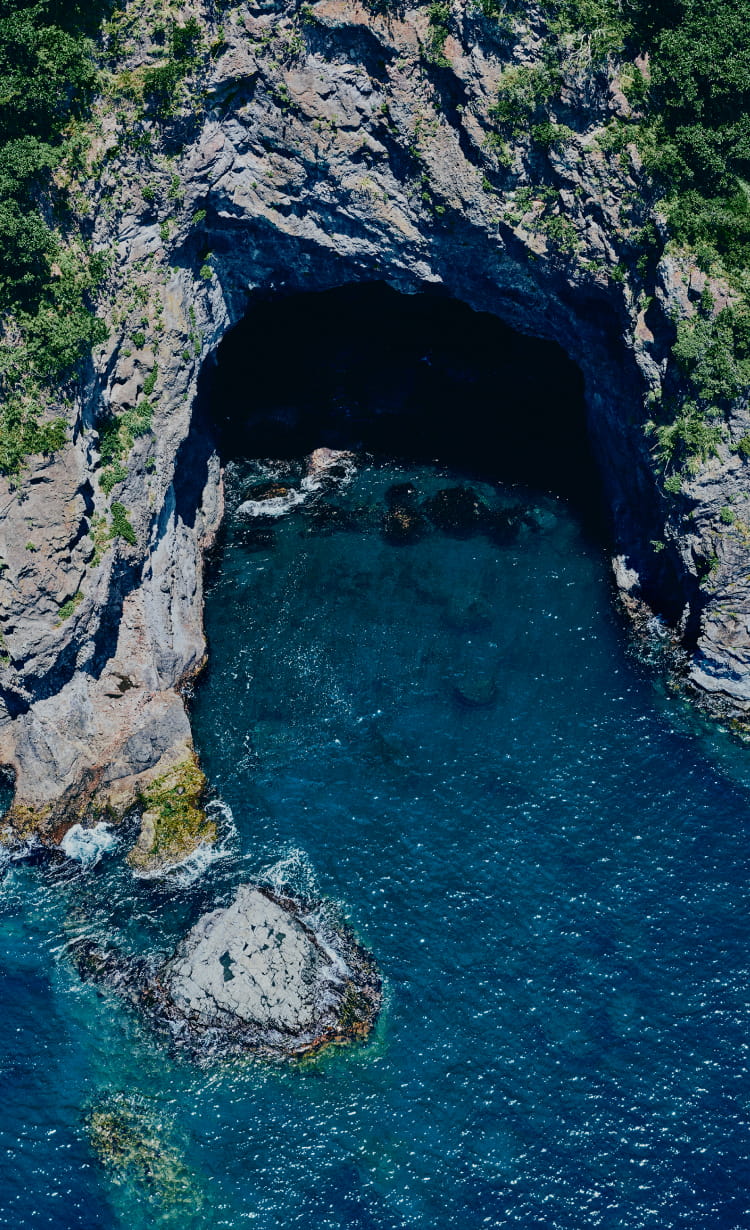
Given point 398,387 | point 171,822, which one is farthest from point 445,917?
point 398,387

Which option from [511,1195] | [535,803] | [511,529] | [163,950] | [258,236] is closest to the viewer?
[511,1195]

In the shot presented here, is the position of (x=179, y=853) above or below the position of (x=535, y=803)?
below

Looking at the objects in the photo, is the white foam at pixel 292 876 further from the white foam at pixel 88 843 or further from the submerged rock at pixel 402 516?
the submerged rock at pixel 402 516

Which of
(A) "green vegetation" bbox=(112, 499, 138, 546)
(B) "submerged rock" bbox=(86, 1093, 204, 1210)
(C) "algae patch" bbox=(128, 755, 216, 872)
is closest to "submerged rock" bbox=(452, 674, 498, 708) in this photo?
(C) "algae patch" bbox=(128, 755, 216, 872)

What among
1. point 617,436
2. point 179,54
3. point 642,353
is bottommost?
point 617,436

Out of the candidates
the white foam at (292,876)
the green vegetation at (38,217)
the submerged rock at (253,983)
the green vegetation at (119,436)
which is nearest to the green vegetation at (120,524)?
the green vegetation at (119,436)

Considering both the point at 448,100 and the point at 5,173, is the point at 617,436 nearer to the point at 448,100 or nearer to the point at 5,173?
the point at 448,100

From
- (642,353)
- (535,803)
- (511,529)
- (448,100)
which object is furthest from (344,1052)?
(448,100)

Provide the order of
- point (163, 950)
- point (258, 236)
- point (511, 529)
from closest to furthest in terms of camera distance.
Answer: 1. point (163, 950)
2. point (258, 236)
3. point (511, 529)
